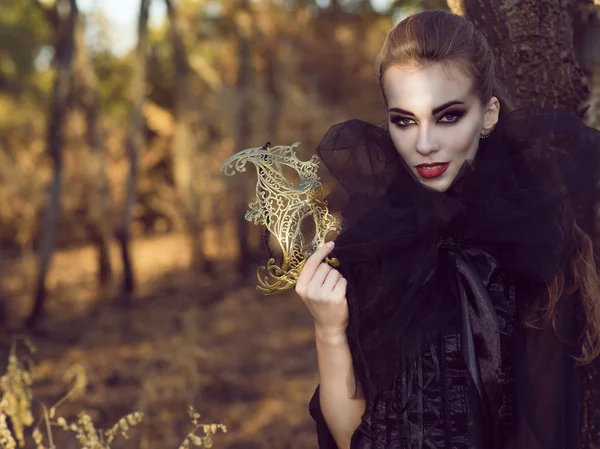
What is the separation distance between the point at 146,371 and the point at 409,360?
3.88 metres

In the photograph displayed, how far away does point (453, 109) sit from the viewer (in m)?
1.70

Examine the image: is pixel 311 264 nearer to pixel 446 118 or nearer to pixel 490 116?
pixel 446 118

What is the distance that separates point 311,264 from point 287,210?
0.15 metres

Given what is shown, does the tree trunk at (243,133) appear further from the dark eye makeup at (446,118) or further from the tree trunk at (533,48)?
the dark eye makeup at (446,118)

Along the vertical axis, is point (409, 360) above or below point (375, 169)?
below

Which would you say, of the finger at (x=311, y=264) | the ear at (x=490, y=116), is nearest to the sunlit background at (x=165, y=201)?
the ear at (x=490, y=116)

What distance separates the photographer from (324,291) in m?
1.64

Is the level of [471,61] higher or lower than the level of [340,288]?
higher

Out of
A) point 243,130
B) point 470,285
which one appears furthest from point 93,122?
point 470,285

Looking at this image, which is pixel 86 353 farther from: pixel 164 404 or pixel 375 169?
pixel 375 169

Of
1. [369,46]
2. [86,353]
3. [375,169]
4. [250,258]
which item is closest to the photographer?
[375,169]

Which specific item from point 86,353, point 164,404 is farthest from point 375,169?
point 86,353

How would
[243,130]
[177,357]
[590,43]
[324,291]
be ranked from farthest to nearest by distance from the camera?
[243,130]
[177,357]
[590,43]
[324,291]

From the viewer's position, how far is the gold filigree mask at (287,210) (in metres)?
1.69
